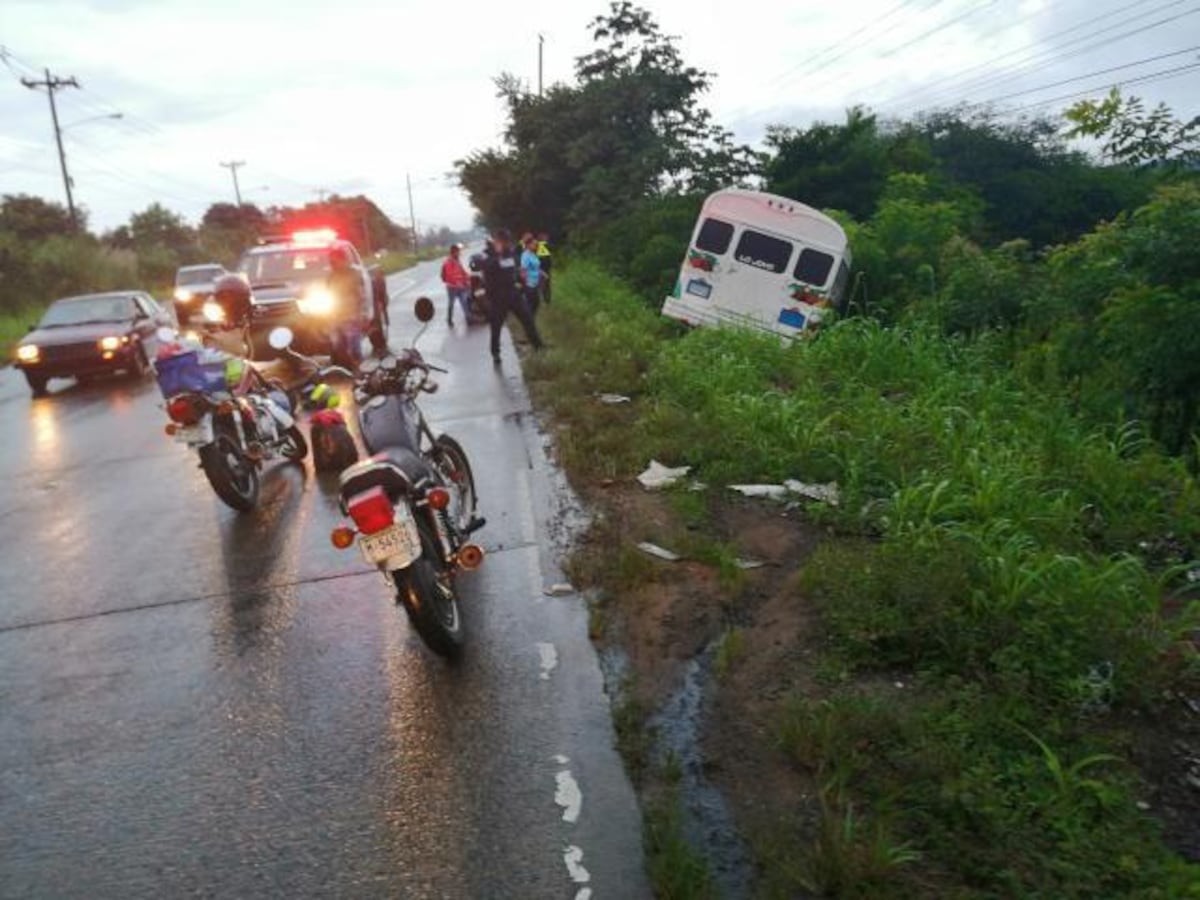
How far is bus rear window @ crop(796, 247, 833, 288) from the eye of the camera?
13820 mm

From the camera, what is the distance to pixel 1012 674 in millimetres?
3516

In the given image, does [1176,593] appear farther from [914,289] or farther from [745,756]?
[914,289]

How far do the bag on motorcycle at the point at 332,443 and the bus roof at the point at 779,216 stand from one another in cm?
849

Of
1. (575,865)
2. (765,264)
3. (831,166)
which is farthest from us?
(831,166)

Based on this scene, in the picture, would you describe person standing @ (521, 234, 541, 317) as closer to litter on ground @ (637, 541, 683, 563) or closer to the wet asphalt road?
the wet asphalt road

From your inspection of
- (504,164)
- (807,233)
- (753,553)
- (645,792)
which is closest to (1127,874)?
(645,792)

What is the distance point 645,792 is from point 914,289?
1273 cm

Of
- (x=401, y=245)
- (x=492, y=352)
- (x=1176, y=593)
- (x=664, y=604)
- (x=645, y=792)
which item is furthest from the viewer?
(x=401, y=245)

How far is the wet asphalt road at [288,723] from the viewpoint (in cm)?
305

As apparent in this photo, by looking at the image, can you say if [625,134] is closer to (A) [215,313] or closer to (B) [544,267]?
(B) [544,267]

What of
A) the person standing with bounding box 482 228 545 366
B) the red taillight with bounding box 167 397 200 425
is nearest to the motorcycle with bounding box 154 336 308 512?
the red taillight with bounding box 167 397 200 425

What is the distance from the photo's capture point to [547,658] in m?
4.34

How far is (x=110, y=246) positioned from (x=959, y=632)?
1904 inches

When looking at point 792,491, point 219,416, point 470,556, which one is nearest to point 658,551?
point 792,491
